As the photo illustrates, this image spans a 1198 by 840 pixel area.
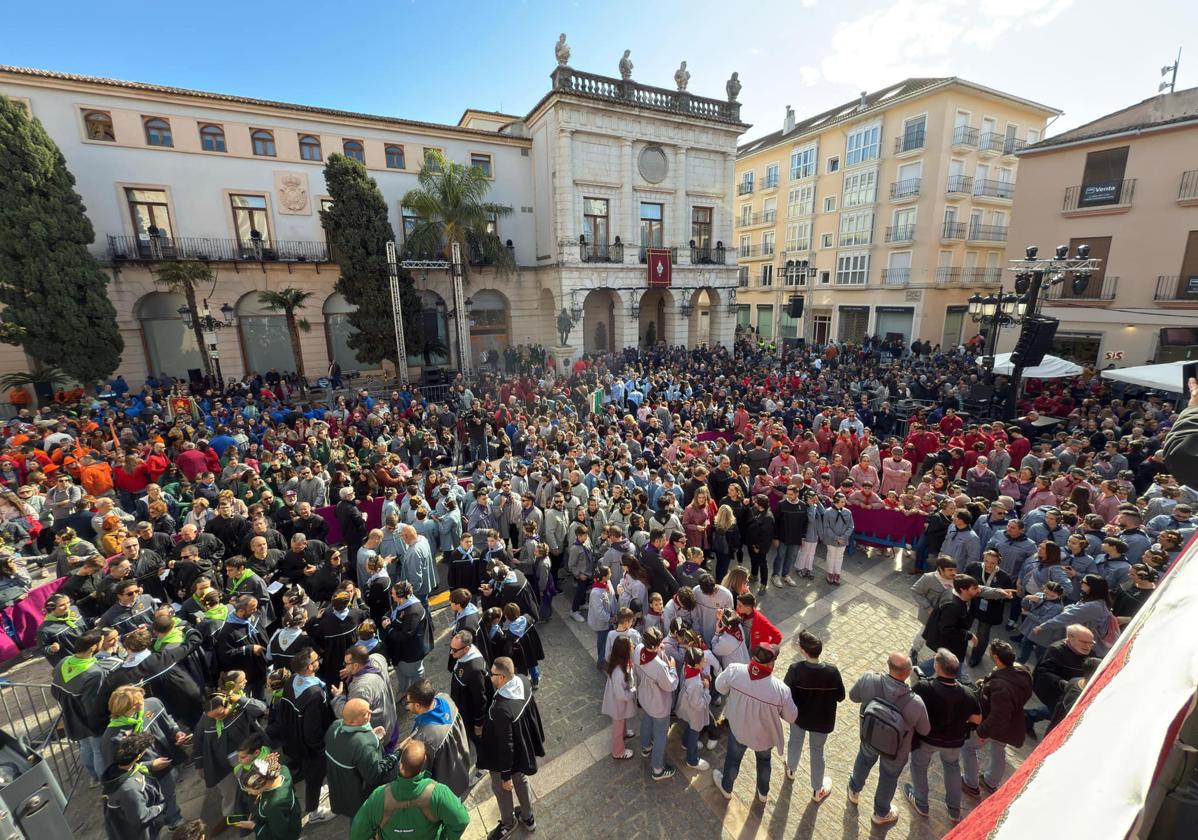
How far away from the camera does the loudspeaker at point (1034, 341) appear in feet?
36.0

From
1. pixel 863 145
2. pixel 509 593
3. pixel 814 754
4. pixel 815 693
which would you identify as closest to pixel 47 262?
pixel 509 593

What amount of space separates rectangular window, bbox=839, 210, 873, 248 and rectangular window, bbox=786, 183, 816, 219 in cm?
305

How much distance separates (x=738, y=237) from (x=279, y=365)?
36575 mm

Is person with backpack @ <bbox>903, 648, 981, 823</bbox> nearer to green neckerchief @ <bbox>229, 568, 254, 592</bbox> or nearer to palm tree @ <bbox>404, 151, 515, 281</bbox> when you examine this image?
green neckerchief @ <bbox>229, 568, 254, 592</bbox>

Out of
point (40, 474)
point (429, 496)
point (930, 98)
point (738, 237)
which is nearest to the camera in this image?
point (40, 474)

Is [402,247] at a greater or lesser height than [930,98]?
lesser

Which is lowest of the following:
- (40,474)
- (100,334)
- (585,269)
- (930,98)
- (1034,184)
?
(40,474)

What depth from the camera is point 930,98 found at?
29.8m

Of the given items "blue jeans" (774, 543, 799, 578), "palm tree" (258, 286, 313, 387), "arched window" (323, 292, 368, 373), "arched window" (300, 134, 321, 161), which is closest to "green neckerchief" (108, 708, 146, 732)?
"blue jeans" (774, 543, 799, 578)

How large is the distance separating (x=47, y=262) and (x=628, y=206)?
2292 cm

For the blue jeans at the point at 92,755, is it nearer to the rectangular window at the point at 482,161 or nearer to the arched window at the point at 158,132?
the arched window at the point at 158,132

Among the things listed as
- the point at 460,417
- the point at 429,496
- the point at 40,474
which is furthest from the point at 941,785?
the point at 40,474

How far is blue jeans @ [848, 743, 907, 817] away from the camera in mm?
4469

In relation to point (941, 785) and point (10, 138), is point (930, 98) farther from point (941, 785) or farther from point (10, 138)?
point (10, 138)
